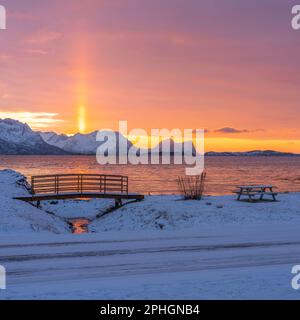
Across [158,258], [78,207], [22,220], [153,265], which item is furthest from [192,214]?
[153,265]

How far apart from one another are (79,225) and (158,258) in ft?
45.8

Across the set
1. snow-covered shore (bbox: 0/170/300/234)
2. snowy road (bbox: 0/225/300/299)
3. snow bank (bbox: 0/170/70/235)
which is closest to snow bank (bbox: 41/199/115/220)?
snow-covered shore (bbox: 0/170/300/234)

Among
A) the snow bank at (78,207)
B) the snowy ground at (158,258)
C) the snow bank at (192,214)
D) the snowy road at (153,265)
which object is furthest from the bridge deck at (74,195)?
the snowy road at (153,265)

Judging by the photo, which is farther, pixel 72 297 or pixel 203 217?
pixel 203 217

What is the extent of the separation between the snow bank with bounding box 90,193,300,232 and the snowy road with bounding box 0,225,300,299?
15.8 ft

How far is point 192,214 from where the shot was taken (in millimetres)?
22156

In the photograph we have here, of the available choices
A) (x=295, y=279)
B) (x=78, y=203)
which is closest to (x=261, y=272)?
(x=295, y=279)

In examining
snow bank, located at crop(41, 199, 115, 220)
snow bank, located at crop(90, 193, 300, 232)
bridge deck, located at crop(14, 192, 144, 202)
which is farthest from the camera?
snow bank, located at crop(41, 199, 115, 220)

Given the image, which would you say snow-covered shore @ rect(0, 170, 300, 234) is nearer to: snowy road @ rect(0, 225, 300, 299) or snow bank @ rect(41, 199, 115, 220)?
snow bank @ rect(41, 199, 115, 220)

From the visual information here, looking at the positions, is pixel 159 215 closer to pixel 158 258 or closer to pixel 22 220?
pixel 22 220

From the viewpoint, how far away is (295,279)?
9.35m

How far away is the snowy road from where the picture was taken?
8.52 m
